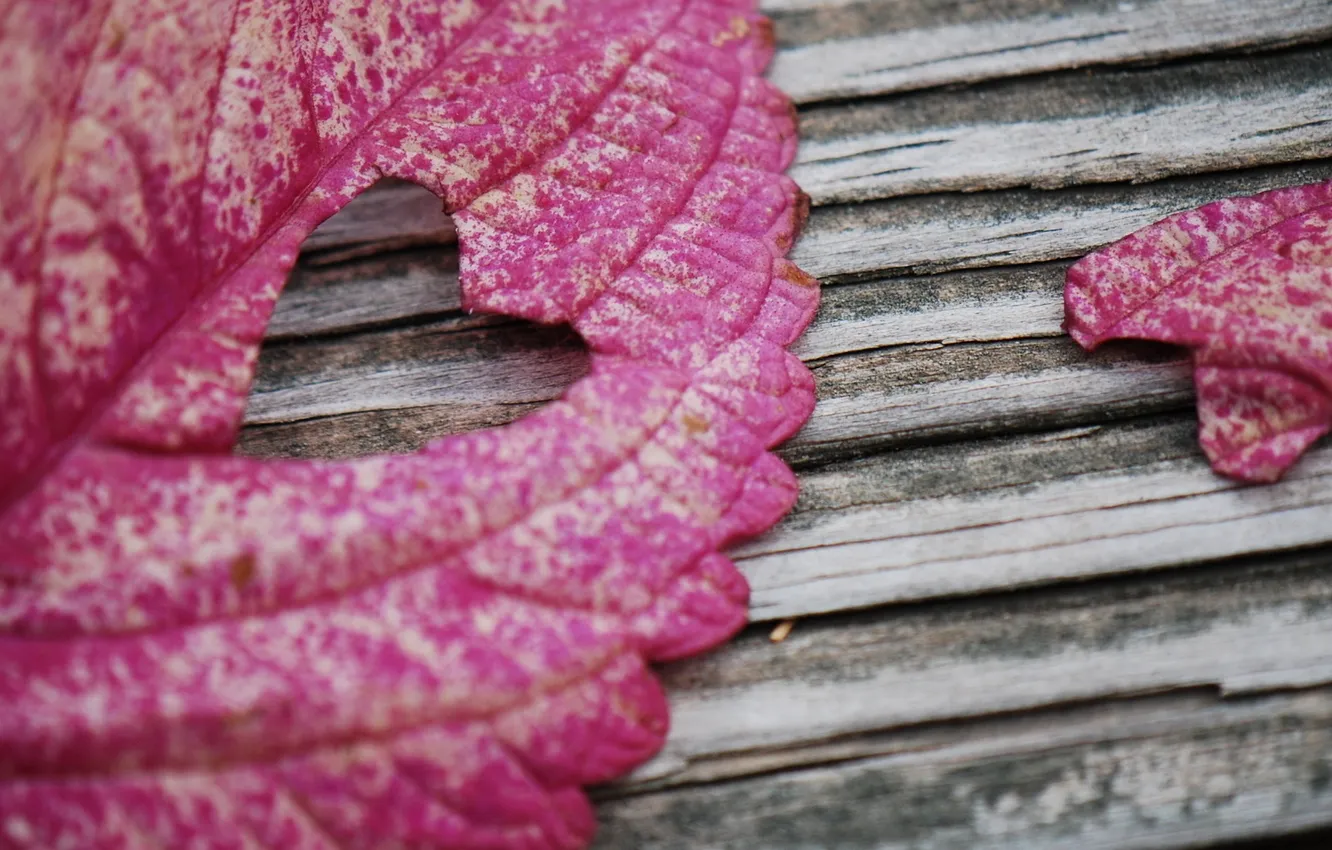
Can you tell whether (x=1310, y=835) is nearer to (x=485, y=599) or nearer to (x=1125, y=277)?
(x=1125, y=277)

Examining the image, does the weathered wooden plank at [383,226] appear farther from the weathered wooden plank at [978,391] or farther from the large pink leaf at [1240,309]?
the large pink leaf at [1240,309]

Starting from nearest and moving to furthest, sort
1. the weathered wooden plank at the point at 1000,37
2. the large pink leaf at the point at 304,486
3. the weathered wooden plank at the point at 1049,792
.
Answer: the large pink leaf at the point at 304,486 → the weathered wooden plank at the point at 1049,792 → the weathered wooden plank at the point at 1000,37

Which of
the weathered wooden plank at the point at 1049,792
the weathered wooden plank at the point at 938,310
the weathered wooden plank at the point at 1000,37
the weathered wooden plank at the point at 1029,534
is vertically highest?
the weathered wooden plank at the point at 1000,37

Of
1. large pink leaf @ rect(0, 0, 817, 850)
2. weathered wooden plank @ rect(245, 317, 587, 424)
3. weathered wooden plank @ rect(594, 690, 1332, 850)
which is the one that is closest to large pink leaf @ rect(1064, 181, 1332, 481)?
weathered wooden plank @ rect(594, 690, 1332, 850)

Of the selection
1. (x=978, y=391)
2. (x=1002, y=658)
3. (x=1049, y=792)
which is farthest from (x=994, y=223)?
(x=1049, y=792)

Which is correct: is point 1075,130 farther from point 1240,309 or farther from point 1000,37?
point 1240,309

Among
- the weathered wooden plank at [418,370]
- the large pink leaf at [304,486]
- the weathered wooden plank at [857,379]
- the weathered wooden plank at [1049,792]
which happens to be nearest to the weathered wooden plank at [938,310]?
the weathered wooden plank at [857,379]
